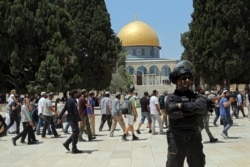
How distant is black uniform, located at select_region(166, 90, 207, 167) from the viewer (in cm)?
513

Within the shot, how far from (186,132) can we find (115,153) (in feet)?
20.8

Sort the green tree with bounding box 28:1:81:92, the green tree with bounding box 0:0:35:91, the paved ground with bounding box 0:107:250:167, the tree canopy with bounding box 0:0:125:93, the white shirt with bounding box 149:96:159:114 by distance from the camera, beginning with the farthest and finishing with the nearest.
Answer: the green tree with bounding box 28:1:81:92, the tree canopy with bounding box 0:0:125:93, the green tree with bounding box 0:0:35:91, the white shirt with bounding box 149:96:159:114, the paved ground with bounding box 0:107:250:167

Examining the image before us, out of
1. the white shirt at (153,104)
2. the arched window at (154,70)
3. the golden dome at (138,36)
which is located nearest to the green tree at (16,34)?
the white shirt at (153,104)

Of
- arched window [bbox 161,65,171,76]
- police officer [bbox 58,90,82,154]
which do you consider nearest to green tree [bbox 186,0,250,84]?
police officer [bbox 58,90,82,154]

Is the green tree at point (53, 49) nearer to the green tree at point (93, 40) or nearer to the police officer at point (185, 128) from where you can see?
the green tree at point (93, 40)

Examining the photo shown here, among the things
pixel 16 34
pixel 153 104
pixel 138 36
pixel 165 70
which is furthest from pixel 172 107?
pixel 165 70

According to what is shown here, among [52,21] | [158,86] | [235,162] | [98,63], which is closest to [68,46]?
[52,21]

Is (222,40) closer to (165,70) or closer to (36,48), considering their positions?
(36,48)

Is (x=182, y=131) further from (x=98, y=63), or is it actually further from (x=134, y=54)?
(x=134, y=54)

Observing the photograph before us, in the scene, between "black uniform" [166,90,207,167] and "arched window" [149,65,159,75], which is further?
"arched window" [149,65,159,75]

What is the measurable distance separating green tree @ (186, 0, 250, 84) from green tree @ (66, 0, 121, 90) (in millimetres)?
8499

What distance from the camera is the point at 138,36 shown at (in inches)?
4353

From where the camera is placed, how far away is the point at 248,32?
1422 inches

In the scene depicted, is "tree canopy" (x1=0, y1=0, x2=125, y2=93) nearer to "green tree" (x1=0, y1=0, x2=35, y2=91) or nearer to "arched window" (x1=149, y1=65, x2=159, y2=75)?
"green tree" (x1=0, y1=0, x2=35, y2=91)
